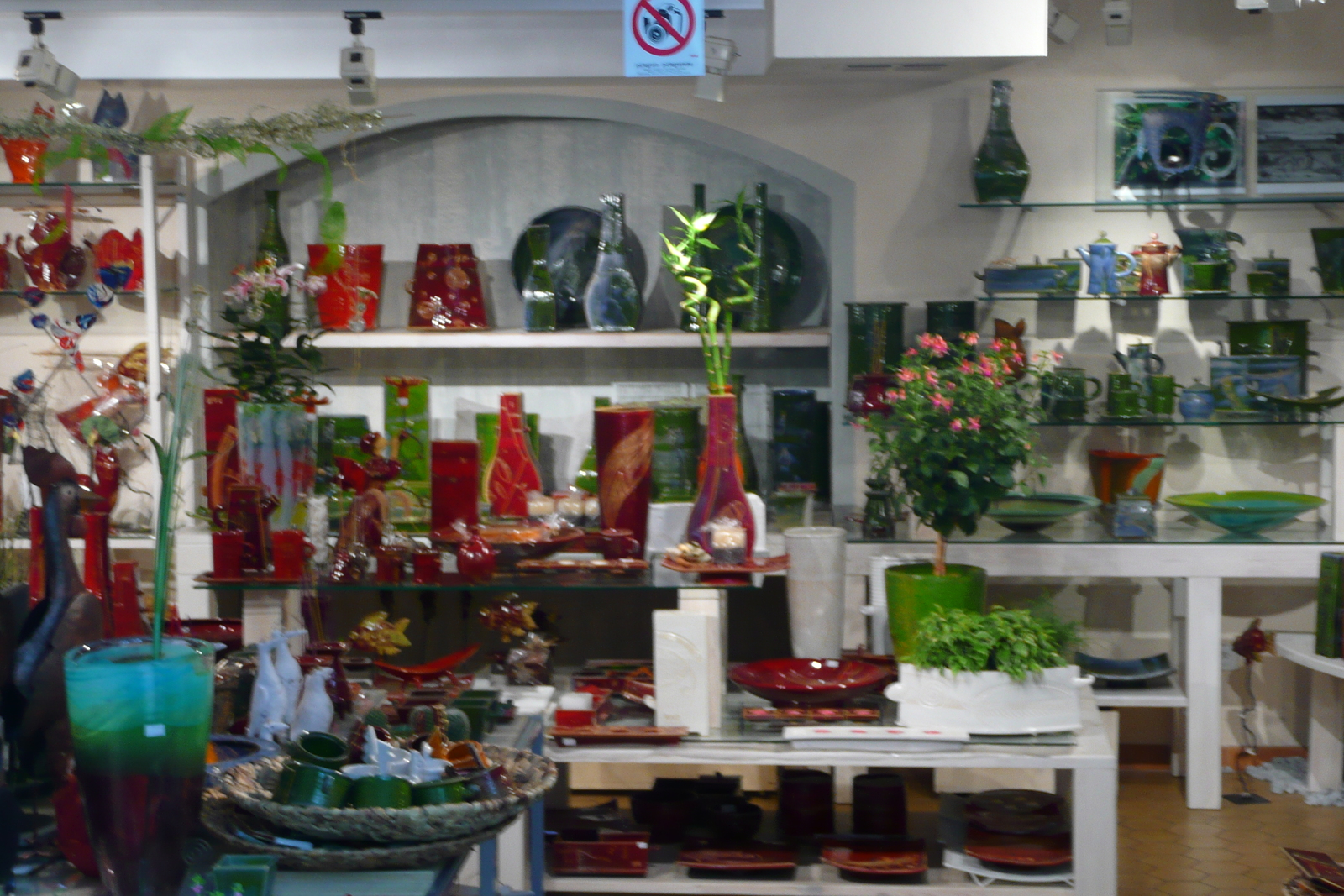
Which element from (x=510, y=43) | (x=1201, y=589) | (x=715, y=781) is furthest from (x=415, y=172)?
(x=1201, y=589)

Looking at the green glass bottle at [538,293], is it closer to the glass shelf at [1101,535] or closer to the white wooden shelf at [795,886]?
the glass shelf at [1101,535]

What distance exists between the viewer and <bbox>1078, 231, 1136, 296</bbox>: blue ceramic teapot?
13.4 ft

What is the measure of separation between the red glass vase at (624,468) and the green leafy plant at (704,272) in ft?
1.62

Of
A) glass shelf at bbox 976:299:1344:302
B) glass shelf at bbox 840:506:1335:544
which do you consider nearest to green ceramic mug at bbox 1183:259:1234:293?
glass shelf at bbox 976:299:1344:302

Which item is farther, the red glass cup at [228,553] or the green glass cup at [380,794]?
the red glass cup at [228,553]

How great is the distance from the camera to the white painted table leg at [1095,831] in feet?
8.50

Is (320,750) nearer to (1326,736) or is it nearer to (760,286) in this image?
(760,286)

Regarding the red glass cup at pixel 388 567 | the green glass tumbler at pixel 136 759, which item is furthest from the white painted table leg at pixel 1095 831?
the green glass tumbler at pixel 136 759

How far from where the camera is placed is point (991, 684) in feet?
8.72

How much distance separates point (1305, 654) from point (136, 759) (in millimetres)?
3369

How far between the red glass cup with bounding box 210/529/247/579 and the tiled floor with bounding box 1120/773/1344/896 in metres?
2.17

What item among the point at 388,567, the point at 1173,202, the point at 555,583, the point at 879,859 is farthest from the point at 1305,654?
the point at 388,567

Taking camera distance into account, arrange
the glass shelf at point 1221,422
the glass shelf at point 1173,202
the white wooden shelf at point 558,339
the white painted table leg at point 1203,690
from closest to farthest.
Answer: the white painted table leg at point 1203,690
the glass shelf at point 1221,422
the glass shelf at point 1173,202
the white wooden shelf at point 558,339

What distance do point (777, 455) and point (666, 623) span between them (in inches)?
69.0
